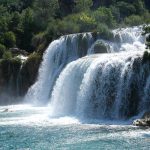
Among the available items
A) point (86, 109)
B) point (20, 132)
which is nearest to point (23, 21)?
point (86, 109)

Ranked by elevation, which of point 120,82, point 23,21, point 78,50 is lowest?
point 120,82

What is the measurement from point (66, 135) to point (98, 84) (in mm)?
8206

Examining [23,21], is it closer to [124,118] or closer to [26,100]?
[26,100]

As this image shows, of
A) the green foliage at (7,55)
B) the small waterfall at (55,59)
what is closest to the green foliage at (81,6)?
the green foliage at (7,55)

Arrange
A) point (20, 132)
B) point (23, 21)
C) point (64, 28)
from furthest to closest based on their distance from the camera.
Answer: point (23, 21)
point (64, 28)
point (20, 132)

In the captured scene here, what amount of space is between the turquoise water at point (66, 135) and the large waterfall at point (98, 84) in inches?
97.5

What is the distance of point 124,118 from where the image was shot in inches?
1433

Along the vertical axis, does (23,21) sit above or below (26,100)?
above

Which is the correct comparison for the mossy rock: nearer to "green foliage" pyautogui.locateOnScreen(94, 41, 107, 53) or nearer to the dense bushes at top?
"green foliage" pyautogui.locateOnScreen(94, 41, 107, 53)

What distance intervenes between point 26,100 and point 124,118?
1734 centimetres

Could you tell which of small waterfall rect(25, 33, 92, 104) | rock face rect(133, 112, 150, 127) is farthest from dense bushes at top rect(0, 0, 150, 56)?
rock face rect(133, 112, 150, 127)

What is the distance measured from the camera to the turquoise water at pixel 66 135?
95.2 ft

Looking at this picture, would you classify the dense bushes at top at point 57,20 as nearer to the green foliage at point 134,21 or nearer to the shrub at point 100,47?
the green foliage at point 134,21

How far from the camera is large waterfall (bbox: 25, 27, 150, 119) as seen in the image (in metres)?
36.8
